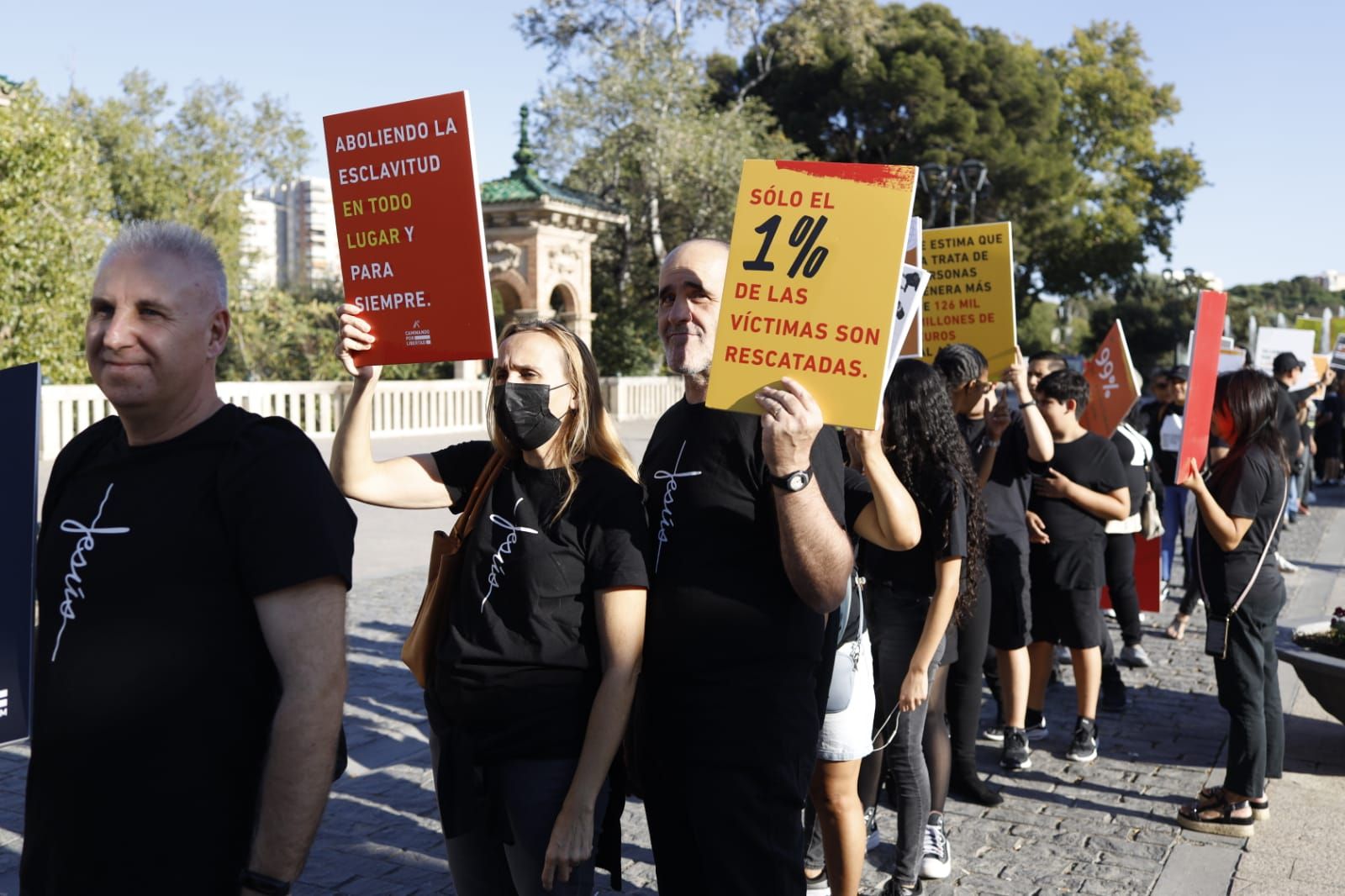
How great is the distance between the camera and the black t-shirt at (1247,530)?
519cm

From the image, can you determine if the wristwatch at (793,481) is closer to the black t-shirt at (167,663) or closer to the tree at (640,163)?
the black t-shirt at (167,663)

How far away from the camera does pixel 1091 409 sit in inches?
326

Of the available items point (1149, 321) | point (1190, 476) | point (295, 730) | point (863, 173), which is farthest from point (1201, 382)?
point (1149, 321)

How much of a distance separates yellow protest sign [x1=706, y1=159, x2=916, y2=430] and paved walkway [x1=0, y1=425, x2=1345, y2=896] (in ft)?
8.38

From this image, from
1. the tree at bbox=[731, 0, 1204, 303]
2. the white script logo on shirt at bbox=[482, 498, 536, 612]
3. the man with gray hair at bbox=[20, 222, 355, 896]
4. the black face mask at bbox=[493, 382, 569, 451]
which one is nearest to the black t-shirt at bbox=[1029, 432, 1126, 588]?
the black face mask at bbox=[493, 382, 569, 451]

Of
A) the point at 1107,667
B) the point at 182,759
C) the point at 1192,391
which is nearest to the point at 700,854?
the point at 182,759

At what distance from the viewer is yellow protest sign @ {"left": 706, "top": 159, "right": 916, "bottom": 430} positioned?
2.71m

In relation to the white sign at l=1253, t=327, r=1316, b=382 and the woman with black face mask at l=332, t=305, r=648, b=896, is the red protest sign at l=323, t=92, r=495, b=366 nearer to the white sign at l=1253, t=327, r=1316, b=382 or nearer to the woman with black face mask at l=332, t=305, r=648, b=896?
the woman with black face mask at l=332, t=305, r=648, b=896

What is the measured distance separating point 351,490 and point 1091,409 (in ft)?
20.2

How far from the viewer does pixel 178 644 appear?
2062 millimetres

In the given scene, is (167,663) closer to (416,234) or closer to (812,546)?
(812,546)

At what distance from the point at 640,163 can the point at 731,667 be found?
31.5 m

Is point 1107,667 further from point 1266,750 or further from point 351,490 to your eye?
point 351,490

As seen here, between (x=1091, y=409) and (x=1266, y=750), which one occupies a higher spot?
Answer: (x=1091, y=409)
